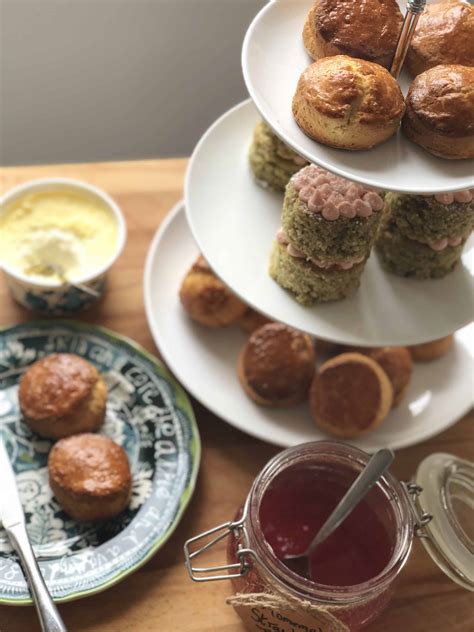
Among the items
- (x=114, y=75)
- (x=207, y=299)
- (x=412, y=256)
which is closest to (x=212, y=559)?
(x=207, y=299)

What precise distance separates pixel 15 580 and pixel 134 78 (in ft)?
4.17

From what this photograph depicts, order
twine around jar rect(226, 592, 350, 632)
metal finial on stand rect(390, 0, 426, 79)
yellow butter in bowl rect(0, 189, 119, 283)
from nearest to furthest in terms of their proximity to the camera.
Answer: metal finial on stand rect(390, 0, 426, 79) → twine around jar rect(226, 592, 350, 632) → yellow butter in bowl rect(0, 189, 119, 283)

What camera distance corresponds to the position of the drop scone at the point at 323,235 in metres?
0.84

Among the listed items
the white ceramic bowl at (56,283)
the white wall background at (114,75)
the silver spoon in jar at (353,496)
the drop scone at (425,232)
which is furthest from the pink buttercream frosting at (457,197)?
the white wall background at (114,75)

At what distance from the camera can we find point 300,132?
28.8 inches

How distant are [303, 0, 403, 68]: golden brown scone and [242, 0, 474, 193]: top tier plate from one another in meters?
0.03

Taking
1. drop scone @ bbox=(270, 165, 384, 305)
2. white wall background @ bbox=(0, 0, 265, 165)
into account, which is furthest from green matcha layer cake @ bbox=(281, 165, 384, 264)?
white wall background @ bbox=(0, 0, 265, 165)

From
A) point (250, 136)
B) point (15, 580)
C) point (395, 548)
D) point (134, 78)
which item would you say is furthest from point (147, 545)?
point (134, 78)

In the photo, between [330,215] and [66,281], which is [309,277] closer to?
[330,215]

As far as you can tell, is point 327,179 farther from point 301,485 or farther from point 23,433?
point 23,433

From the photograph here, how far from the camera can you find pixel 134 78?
1829 mm

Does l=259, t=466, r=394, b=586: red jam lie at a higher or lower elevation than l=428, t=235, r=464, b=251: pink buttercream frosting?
lower

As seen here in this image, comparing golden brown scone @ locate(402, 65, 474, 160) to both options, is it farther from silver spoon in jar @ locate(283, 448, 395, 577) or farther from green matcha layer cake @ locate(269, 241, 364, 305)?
silver spoon in jar @ locate(283, 448, 395, 577)

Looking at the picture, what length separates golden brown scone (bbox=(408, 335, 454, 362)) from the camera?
3.90ft
